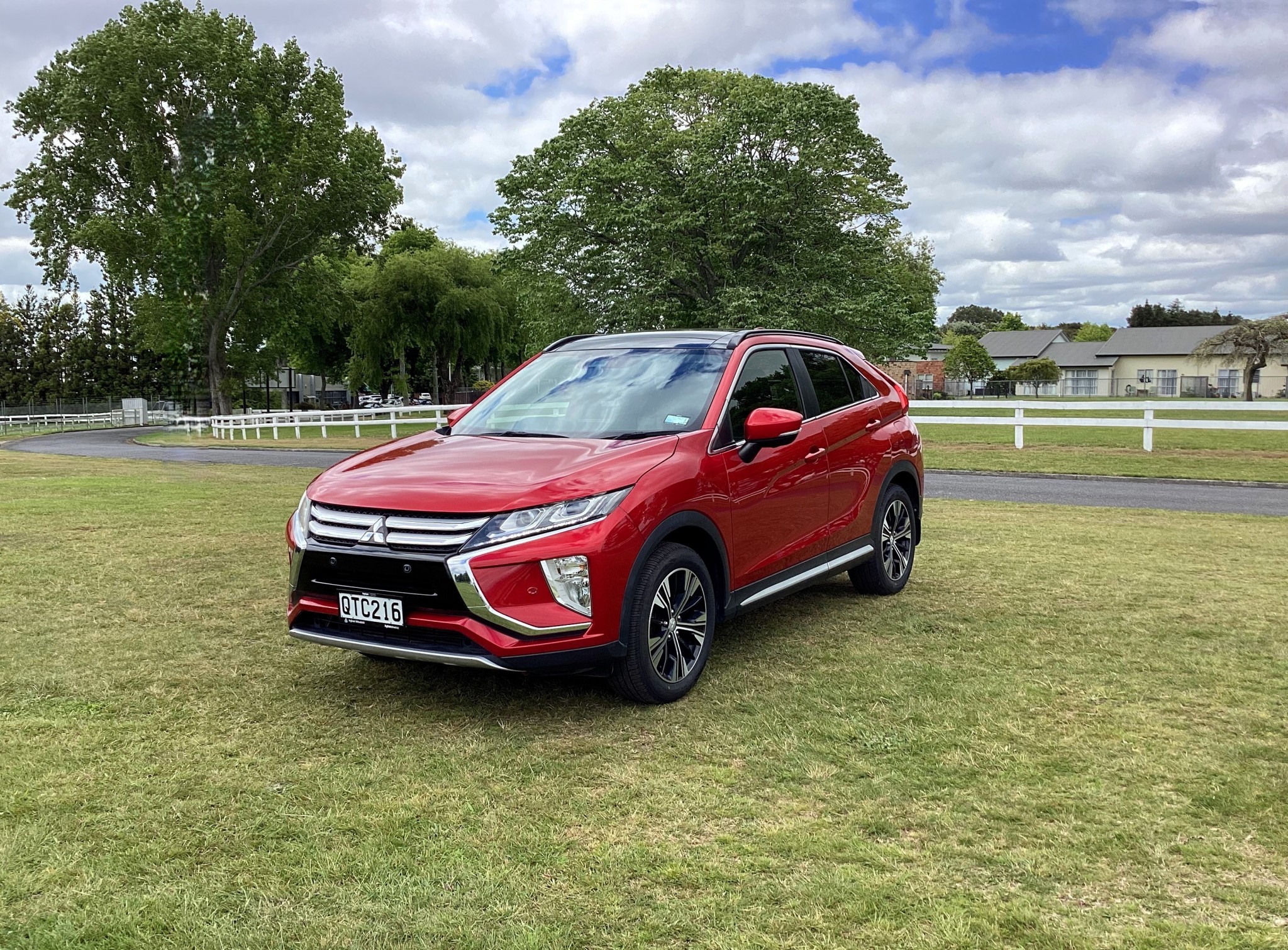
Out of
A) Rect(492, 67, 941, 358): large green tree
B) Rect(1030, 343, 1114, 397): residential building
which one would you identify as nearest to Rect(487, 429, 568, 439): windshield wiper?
Rect(492, 67, 941, 358): large green tree

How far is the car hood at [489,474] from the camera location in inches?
173

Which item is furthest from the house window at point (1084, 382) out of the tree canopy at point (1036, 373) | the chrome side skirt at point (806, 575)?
the chrome side skirt at point (806, 575)

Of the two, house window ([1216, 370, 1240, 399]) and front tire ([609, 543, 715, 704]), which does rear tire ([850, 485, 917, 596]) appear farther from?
house window ([1216, 370, 1240, 399])

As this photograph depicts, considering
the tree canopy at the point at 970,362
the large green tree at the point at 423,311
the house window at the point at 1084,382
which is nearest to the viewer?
the large green tree at the point at 423,311

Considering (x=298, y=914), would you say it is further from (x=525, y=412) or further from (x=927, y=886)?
(x=525, y=412)

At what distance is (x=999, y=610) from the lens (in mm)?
6715

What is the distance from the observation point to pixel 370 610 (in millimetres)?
4461

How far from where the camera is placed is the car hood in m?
4.40

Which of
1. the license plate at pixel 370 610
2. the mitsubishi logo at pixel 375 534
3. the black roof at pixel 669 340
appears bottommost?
the license plate at pixel 370 610

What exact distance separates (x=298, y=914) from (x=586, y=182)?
115 feet

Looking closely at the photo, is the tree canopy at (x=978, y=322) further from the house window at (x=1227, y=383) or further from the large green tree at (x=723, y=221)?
the large green tree at (x=723, y=221)

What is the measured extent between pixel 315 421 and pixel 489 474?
32.3 meters

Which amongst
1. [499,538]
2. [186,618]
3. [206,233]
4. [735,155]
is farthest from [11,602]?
[206,233]

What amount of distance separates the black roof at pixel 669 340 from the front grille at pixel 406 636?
2273mm
